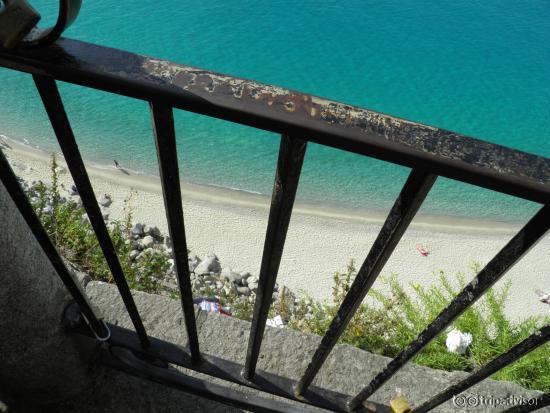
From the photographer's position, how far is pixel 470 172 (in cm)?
67

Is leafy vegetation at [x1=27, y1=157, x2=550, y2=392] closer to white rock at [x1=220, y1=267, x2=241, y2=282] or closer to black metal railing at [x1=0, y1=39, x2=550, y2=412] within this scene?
white rock at [x1=220, y1=267, x2=241, y2=282]

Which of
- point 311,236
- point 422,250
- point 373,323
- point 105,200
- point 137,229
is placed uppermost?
point 422,250

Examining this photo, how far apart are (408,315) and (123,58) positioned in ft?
15.2

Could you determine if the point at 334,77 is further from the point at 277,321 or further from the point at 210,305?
the point at 210,305

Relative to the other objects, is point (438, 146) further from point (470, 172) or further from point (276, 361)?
point (276, 361)

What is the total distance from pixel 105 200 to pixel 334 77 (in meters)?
8.87

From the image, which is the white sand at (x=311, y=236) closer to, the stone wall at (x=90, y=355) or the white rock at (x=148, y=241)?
the white rock at (x=148, y=241)

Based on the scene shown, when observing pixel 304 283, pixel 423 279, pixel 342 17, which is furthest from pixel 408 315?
pixel 342 17

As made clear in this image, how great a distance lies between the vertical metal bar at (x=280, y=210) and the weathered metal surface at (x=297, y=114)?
0.17 ft

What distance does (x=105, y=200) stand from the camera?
844cm

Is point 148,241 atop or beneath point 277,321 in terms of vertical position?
atop

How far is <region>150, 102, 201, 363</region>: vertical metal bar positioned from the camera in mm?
792

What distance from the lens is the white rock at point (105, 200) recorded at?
8.35m

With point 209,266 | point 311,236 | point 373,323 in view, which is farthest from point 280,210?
point 311,236
